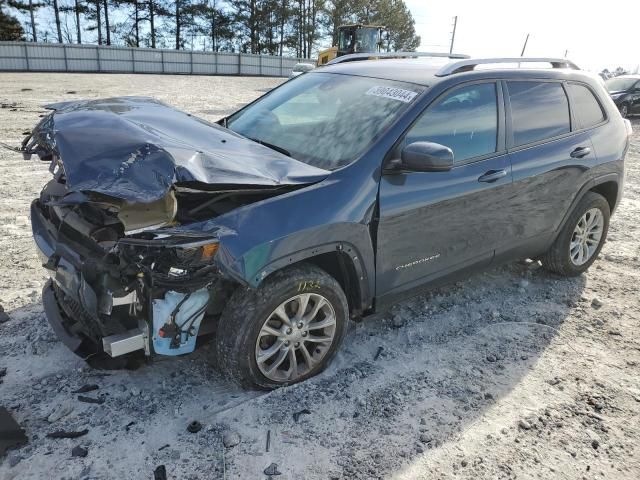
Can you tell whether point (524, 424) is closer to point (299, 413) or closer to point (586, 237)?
point (299, 413)

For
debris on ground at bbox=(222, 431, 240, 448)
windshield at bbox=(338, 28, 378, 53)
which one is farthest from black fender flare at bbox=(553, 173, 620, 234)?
windshield at bbox=(338, 28, 378, 53)

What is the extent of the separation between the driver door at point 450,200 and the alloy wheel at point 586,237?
46.3 inches

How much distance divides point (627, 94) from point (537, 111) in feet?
57.7

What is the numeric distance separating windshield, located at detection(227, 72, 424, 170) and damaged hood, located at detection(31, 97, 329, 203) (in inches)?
8.2

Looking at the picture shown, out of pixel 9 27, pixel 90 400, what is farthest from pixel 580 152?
pixel 9 27

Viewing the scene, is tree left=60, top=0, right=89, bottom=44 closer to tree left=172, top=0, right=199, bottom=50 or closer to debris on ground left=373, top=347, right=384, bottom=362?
tree left=172, top=0, right=199, bottom=50

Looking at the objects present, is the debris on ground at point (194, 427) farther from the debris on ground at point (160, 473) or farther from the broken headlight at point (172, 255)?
the broken headlight at point (172, 255)

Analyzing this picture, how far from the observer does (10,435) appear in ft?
8.46

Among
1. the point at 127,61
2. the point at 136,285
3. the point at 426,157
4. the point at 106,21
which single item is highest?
the point at 106,21

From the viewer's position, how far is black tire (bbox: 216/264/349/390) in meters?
2.81

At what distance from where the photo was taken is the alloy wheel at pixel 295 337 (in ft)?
9.78

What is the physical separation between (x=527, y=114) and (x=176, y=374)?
10.2ft

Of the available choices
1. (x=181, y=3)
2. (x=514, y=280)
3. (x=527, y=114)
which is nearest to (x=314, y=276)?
(x=527, y=114)

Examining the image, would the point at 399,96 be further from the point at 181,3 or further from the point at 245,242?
the point at 181,3
